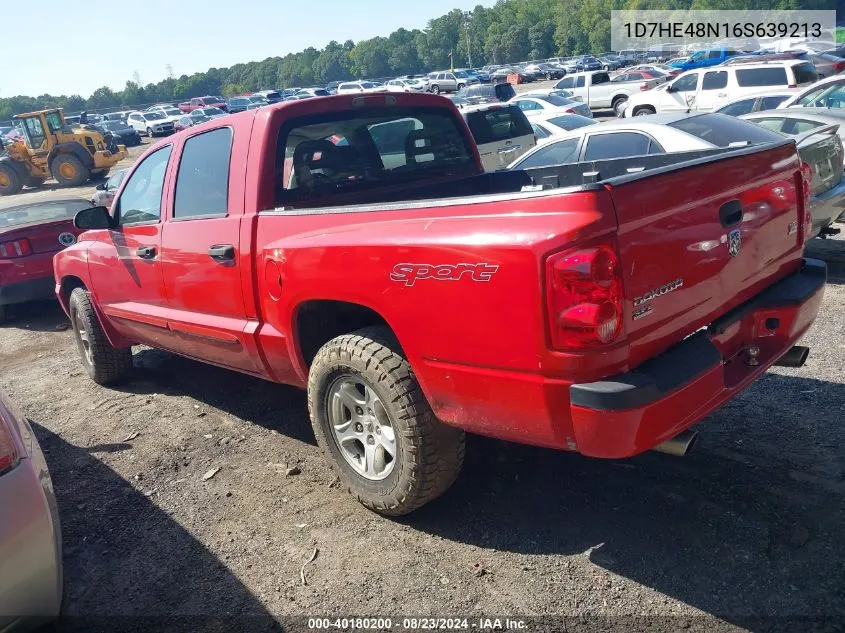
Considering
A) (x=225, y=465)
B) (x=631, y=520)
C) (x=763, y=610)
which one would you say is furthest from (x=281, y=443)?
(x=763, y=610)

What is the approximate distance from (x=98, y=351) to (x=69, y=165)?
72.3 feet

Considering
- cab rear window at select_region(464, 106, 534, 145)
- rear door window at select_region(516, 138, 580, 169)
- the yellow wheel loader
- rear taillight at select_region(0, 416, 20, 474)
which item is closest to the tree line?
the yellow wheel loader

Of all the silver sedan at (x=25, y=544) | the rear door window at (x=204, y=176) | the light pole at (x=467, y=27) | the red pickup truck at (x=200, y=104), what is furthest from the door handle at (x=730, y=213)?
the light pole at (x=467, y=27)

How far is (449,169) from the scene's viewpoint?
4.79 metres

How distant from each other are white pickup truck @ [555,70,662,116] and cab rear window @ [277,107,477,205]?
1003 inches

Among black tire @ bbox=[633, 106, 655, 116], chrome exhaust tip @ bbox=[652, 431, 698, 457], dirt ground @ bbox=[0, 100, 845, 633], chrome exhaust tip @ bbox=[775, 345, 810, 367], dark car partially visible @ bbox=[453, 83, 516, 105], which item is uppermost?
chrome exhaust tip @ bbox=[652, 431, 698, 457]

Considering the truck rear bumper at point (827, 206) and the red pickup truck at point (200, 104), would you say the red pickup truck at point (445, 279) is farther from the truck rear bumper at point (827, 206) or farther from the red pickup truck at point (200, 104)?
the red pickup truck at point (200, 104)

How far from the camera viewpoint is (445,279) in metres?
2.78

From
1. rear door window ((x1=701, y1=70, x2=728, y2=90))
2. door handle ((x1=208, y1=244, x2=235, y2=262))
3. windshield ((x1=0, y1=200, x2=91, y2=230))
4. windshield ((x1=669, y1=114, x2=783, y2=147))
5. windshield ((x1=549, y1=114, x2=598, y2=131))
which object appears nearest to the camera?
door handle ((x1=208, y1=244, x2=235, y2=262))

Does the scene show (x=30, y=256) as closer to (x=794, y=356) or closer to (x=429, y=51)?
(x=794, y=356)

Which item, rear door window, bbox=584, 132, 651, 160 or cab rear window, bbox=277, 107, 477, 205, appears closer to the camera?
cab rear window, bbox=277, 107, 477, 205

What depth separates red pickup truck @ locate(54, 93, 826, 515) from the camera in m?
2.53

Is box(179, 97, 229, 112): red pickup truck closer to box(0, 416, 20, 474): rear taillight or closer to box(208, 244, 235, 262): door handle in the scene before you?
box(208, 244, 235, 262): door handle

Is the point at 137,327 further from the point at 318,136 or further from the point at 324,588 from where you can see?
the point at 324,588
